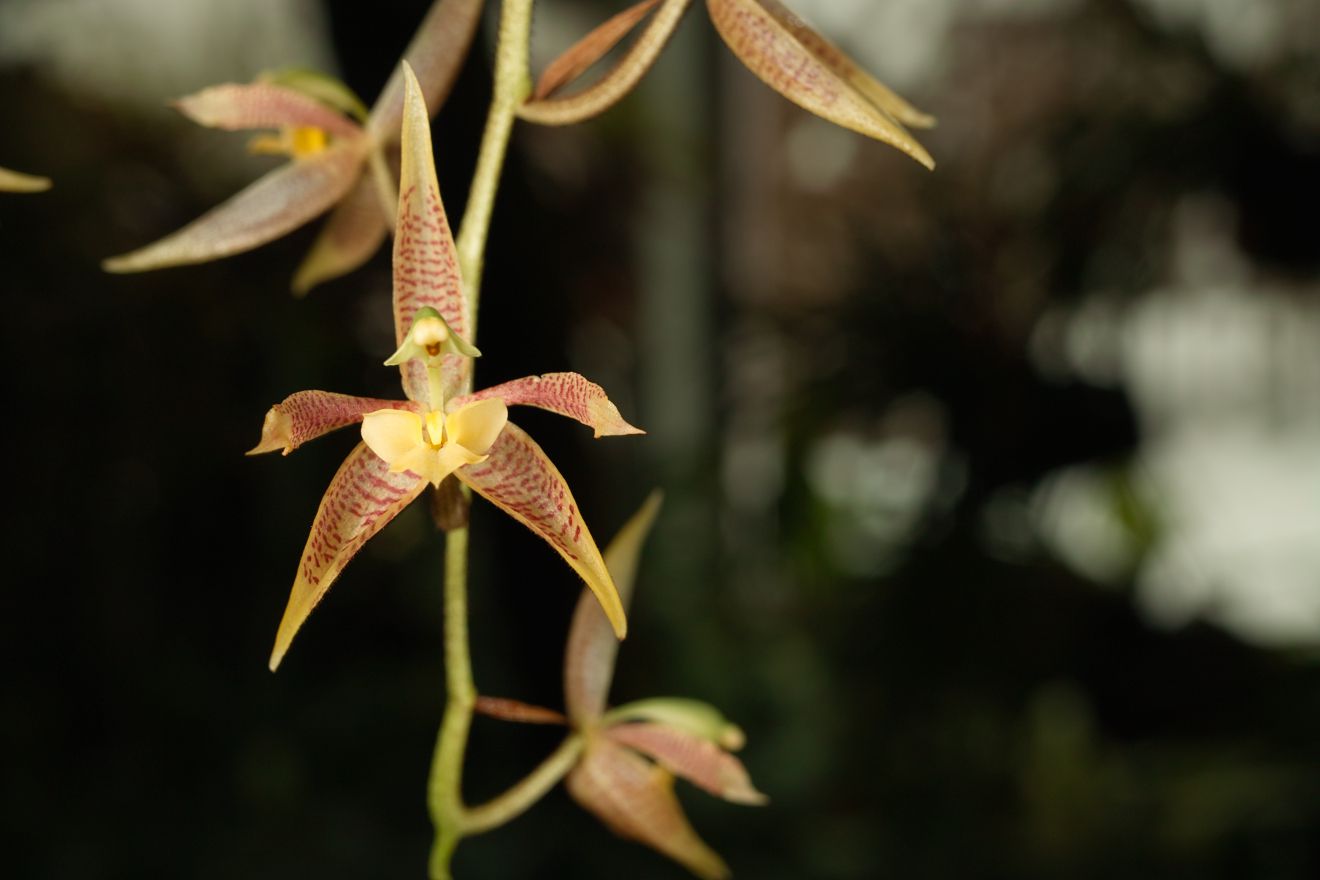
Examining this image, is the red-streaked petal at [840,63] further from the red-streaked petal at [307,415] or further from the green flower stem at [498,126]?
the red-streaked petal at [307,415]

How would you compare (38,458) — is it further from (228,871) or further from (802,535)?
(802,535)

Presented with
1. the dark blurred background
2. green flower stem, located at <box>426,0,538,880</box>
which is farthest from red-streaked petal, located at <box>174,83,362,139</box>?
the dark blurred background

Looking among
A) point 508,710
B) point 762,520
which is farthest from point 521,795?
point 762,520

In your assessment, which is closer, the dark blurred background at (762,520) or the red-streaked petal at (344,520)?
the red-streaked petal at (344,520)

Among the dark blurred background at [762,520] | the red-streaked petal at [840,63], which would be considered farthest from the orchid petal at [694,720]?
the dark blurred background at [762,520]

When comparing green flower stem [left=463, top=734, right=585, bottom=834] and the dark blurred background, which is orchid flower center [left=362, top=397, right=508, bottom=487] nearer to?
green flower stem [left=463, top=734, right=585, bottom=834]

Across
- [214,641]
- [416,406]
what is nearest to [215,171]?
[214,641]
